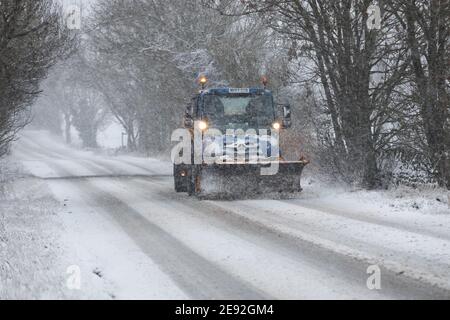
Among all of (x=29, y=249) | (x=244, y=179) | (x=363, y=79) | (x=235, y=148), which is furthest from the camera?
(x=363, y=79)

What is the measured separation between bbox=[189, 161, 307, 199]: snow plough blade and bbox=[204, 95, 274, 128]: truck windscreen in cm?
136

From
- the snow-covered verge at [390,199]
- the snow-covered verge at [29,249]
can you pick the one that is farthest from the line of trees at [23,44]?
the snow-covered verge at [390,199]

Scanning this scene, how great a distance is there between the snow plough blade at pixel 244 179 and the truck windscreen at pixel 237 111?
4.46ft

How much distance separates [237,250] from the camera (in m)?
7.84

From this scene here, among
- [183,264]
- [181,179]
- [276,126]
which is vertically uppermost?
[276,126]

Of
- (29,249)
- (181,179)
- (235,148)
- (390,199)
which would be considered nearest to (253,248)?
(29,249)

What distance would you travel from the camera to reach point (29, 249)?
7.87m

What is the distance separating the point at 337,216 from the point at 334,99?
5158 millimetres

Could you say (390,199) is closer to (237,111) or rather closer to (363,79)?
(363,79)

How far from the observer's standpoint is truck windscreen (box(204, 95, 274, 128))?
14.3 m

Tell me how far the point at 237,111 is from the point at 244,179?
1.83 m

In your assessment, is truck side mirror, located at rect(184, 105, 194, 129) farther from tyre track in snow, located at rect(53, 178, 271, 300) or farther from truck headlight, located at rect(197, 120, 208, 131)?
tyre track in snow, located at rect(53, 178, 271, 300)

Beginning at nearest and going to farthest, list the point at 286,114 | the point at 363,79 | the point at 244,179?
the point at 244,179 → the point at 286,114 → the point at 363,79
